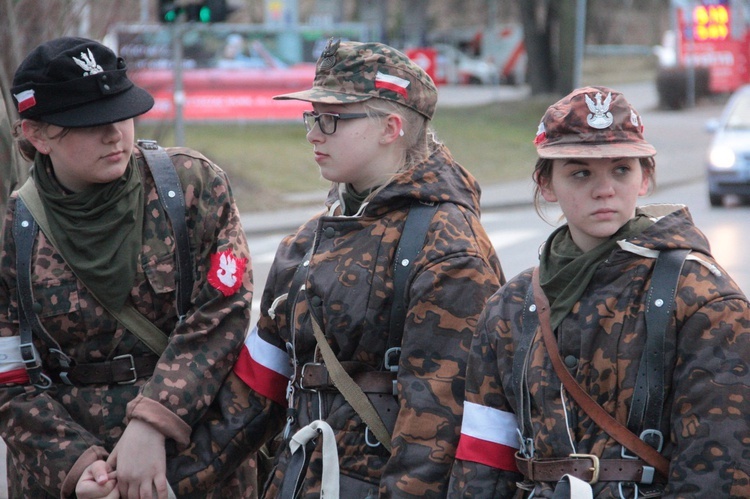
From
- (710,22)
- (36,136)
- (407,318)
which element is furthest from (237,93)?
(407,318)

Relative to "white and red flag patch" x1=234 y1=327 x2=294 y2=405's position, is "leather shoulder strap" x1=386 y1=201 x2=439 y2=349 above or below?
above

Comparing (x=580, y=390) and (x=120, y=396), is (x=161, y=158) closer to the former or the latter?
(x=120, y=396)

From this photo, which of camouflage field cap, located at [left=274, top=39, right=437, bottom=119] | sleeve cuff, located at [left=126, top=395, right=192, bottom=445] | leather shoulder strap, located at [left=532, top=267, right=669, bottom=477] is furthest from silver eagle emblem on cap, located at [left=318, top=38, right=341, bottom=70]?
sleeve cuff, located at [left=126, top=395, right=192, bottom=445]

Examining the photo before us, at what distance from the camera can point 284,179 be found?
20.1 m

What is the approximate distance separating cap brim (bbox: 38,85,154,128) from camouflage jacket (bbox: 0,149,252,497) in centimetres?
27

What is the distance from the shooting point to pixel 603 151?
2588mm

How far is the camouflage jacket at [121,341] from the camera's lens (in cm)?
314

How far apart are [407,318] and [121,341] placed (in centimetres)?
98

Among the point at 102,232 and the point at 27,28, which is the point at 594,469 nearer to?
the point at 102,232

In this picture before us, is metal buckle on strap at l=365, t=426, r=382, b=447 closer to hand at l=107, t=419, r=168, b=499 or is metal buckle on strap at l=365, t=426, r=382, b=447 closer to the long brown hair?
hand at l=107, t=419, r=168, b=499

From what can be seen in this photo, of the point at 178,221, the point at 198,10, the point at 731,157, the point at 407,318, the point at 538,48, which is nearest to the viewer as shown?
the point at 407,318

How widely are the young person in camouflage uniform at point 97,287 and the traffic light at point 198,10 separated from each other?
11.8m

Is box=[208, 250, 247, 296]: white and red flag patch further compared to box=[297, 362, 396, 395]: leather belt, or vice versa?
box=[208, 250, 247, 296]: white and red flag patch

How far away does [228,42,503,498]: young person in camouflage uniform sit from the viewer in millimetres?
2779
